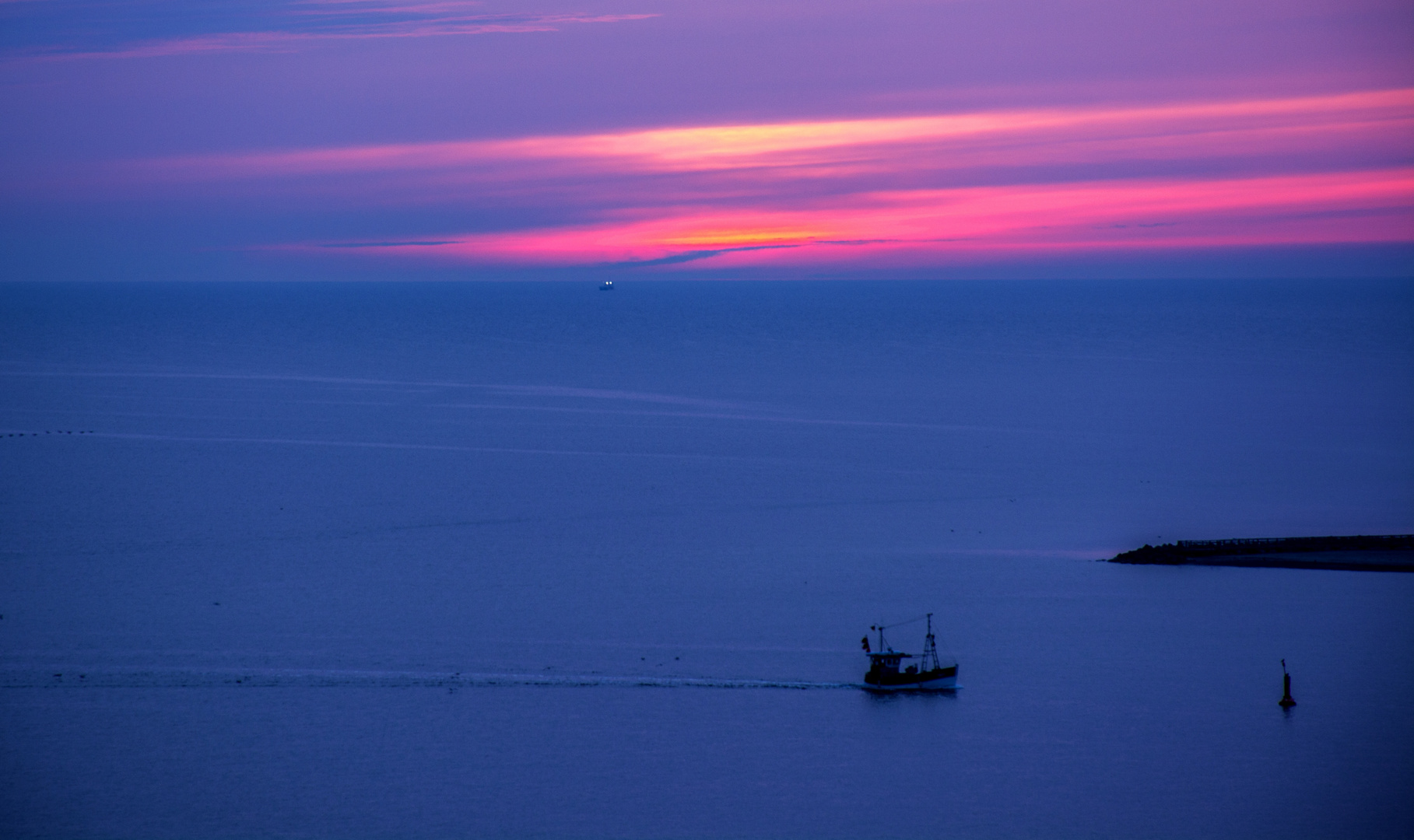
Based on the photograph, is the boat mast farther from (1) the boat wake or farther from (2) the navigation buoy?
(2) the navigation buoy

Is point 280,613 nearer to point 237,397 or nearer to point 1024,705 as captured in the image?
point 1024,705

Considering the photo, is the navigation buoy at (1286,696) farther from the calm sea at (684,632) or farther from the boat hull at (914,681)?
the boat hull at (914,681)

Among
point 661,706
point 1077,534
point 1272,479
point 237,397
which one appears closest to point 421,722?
point 661,706

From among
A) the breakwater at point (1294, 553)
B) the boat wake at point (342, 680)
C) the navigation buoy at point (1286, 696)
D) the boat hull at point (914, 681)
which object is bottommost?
the navigation buoy at point (1286, 696)

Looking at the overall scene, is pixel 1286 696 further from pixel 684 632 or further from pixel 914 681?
pixel 684 632

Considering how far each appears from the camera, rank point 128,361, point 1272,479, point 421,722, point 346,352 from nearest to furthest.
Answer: point 421,722, point 1272,479, point 128,361, point 346,352

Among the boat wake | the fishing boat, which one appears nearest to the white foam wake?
the boat wake

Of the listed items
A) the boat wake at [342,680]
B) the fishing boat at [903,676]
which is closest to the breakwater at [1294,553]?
the fishing boat at [903,676]
